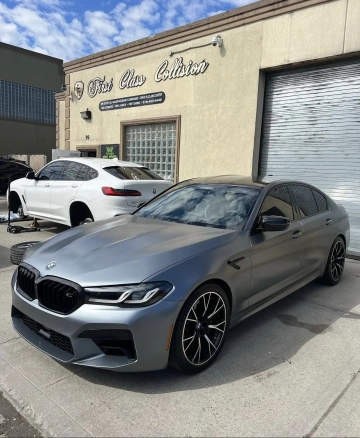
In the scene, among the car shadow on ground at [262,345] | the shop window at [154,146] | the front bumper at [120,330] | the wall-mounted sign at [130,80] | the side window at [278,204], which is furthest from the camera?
the wall-mounted sign at [130,80]

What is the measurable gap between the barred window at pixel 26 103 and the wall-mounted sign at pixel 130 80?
21980 mm

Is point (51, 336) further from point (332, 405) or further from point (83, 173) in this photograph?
point (83, 173)

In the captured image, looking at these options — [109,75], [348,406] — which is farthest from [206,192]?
[109,75]

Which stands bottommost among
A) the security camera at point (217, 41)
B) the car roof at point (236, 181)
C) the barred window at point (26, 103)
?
the car roof at point (236, 181)

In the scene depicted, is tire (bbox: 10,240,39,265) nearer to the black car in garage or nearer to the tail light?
the tail light

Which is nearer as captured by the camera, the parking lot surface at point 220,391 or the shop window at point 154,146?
the parking lot surface at point 220,391

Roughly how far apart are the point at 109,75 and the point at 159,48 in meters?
2.17

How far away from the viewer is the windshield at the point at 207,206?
349 cm

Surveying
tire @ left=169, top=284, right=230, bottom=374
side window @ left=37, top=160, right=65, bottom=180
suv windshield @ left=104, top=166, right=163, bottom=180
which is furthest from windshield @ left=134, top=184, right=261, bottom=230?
side window @ left=37, top=160, right=65, bottom=180

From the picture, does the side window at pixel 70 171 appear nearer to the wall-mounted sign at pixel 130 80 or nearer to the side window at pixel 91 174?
the side window at pixel 91 174

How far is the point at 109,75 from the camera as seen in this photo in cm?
1127

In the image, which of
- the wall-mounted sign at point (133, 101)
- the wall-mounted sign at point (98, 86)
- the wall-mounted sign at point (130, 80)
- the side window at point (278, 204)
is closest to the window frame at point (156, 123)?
the wall-mounted sign at point (133, 101)

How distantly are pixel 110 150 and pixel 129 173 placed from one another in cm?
536

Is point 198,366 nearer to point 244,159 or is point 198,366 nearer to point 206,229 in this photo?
point 206,229
